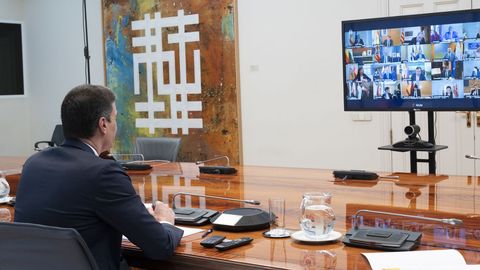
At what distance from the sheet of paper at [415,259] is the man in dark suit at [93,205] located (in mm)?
595

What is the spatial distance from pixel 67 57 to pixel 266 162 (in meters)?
2.96

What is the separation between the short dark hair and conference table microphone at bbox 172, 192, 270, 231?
45cm

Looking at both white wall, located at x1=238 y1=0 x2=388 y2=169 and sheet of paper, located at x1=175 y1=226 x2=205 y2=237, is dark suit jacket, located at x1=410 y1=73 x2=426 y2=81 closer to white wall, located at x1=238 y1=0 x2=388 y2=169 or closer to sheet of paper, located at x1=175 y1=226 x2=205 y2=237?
white wall, located at x1=238 y1=0 x2=388 y2=169

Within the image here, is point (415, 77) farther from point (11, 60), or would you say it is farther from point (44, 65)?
point (11, 60)

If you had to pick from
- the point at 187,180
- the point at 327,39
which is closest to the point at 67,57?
the point at 327,39

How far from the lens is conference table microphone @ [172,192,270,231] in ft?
6.55

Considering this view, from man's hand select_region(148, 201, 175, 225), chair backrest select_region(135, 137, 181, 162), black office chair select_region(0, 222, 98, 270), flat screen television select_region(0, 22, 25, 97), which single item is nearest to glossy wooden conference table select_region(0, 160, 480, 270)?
man's hand select_region(148, 201, 175, 225)

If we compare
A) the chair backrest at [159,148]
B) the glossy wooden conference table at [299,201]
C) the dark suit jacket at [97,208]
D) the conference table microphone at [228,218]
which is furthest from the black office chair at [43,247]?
the chair backrest at [159,148]

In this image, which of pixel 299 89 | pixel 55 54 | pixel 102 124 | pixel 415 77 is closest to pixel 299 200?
pixel 102 124

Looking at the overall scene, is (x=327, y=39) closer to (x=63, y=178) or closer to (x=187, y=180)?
(x=187, y=180)

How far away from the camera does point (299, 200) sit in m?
2.43

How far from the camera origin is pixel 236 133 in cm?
598

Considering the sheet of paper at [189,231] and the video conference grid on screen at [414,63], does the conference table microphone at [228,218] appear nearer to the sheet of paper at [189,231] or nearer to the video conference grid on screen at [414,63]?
the sheet of paper at [189,231]

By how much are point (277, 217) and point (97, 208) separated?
0.64 m
